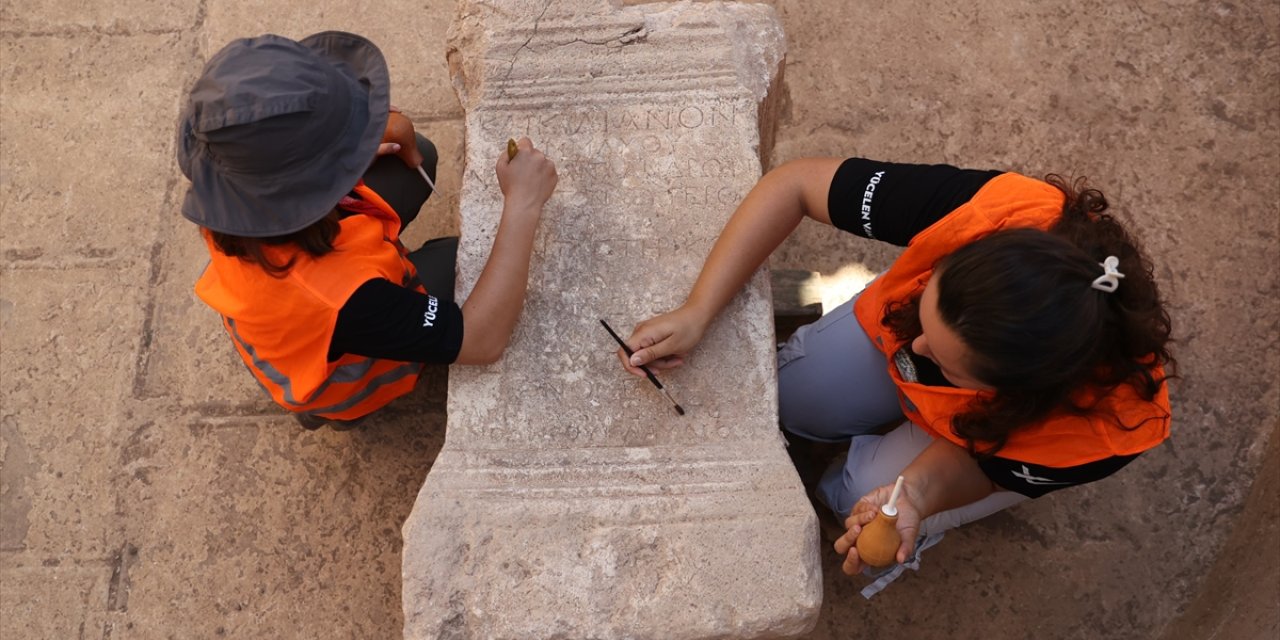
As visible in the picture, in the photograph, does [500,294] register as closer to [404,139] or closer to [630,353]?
[630,353]

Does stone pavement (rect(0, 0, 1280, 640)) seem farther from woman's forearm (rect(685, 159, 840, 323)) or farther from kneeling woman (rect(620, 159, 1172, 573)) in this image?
woman's forearm (rect(685, 159, 840, 323))

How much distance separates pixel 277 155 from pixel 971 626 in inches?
79.0

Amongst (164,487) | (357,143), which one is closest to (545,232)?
(357,143)

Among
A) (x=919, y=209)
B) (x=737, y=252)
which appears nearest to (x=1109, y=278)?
(x=919, y=209)

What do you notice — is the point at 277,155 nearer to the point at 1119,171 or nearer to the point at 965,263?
the point at 965,263

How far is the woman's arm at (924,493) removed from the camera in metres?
1.83

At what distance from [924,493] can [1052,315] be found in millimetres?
552

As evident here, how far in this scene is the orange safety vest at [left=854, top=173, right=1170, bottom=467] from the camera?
1.71 m

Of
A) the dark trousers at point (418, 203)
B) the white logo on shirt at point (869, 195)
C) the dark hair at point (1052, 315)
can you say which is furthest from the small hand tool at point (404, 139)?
the dark hair at point (1052, 315)

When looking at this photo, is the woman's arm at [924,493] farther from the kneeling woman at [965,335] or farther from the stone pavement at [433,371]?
the stone pavement at [433,371]

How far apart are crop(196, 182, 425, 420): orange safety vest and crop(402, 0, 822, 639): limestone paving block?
8.6 inches

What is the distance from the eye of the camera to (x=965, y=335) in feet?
5.16

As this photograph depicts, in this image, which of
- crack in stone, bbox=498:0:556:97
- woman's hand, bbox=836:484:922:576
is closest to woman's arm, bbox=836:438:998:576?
woman's hand, bbox=836:484:922:576

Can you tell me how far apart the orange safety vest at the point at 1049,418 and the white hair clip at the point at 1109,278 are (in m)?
0.19
